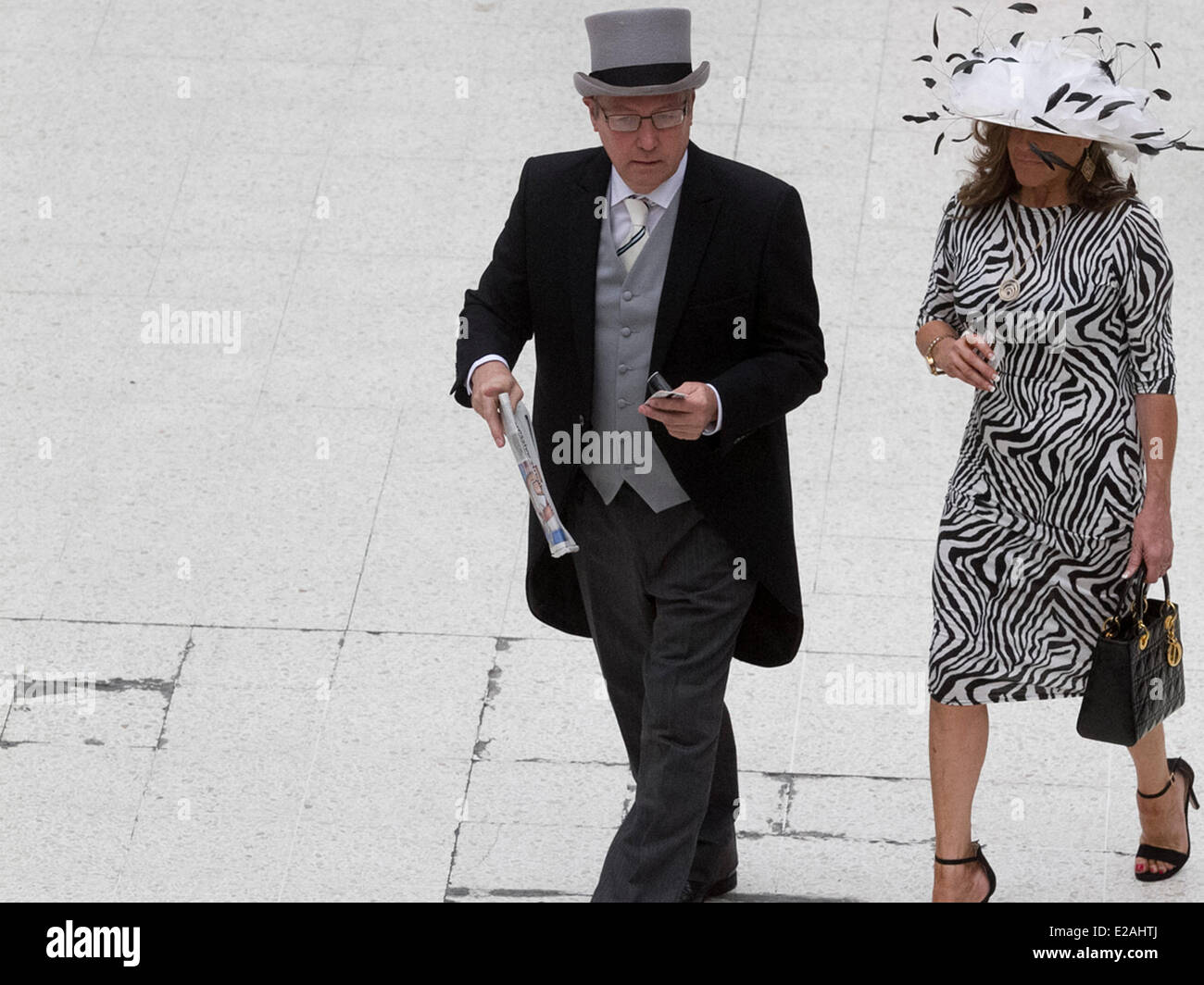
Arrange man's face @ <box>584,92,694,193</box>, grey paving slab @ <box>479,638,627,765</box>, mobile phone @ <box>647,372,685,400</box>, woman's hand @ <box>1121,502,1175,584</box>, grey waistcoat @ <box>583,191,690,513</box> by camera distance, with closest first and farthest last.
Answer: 1. mobile phone @ <box>647,372,685,400</box>
2. man's face @ <box>584,92,694,193</box>
3. grey waistcoat @ <box>583,191,690,513</box>
4. woman's hand @ <box>1121,502,1175,584</box>
5. grey paving slab @ <box>479,638,627,765</box>

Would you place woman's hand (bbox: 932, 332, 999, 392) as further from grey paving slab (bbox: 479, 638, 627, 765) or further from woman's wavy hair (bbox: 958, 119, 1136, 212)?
grey paving slab (bbox: 479, 638, 627, 765)

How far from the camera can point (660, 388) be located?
382 cm

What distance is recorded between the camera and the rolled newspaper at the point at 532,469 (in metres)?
3.88

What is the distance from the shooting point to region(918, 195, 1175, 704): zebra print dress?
4.04 meters

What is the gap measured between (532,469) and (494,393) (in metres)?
0.17

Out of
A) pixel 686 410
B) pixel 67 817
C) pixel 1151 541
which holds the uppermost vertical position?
pixel 686 410

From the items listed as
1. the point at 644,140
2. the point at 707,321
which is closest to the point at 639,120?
the point at 644,140

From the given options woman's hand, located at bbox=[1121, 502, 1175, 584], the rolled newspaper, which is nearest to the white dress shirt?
the rolled newspaper

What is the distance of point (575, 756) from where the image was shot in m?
5.01

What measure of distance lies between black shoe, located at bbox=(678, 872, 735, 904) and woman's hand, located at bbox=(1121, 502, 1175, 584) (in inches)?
45.2

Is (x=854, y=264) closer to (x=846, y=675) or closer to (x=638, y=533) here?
(x=846, y=675)

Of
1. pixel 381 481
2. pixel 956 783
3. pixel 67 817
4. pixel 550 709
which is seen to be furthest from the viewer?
pixel 381 481

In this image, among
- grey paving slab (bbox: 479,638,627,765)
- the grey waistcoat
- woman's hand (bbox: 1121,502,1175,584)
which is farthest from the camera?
grey paving slab (bbox: 479,638,627,765)

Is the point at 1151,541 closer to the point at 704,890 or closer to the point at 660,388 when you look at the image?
the point at 660,388
